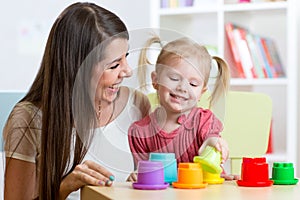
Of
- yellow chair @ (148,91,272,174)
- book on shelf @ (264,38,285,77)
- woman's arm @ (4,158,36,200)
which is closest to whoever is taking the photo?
woman's arm @ (4,158,36,200)

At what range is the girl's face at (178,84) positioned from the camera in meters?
1.07

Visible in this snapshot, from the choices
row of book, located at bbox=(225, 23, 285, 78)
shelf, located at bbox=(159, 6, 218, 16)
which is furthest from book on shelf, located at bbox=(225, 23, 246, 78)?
shelf, located at bbox=(159, 6, 218, 16)

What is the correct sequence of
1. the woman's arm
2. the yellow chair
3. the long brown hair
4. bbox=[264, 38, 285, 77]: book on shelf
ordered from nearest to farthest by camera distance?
the long brown hair, the woman's arm, the yellow chair, bbox=[264, 38, 285, 77]: book on shelf

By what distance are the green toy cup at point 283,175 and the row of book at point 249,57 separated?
1967 millimetres

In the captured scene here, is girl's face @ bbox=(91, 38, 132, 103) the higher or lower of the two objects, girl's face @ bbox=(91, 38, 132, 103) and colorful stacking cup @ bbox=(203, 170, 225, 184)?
the higher

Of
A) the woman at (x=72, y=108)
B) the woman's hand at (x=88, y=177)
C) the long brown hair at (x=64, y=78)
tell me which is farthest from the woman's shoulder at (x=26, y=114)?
the woman's hand at (x=88, y=177)

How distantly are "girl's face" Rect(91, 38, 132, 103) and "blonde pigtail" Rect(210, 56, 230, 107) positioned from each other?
157 millimetres

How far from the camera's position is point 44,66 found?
151 centimetres

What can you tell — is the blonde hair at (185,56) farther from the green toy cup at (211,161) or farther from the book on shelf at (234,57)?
the book on shelf at (234,57)

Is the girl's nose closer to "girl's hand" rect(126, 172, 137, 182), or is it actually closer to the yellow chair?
"girl's hand" rect(126, 172, 137, 182)

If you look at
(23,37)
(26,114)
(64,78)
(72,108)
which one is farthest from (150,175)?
(23,37)

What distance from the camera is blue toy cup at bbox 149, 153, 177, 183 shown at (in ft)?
3.64

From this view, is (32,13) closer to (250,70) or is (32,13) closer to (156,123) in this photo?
(250,70)

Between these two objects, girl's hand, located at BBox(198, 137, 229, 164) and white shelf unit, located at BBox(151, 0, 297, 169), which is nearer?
girl's hand, located at BBox(198, 137, 229, 164)
